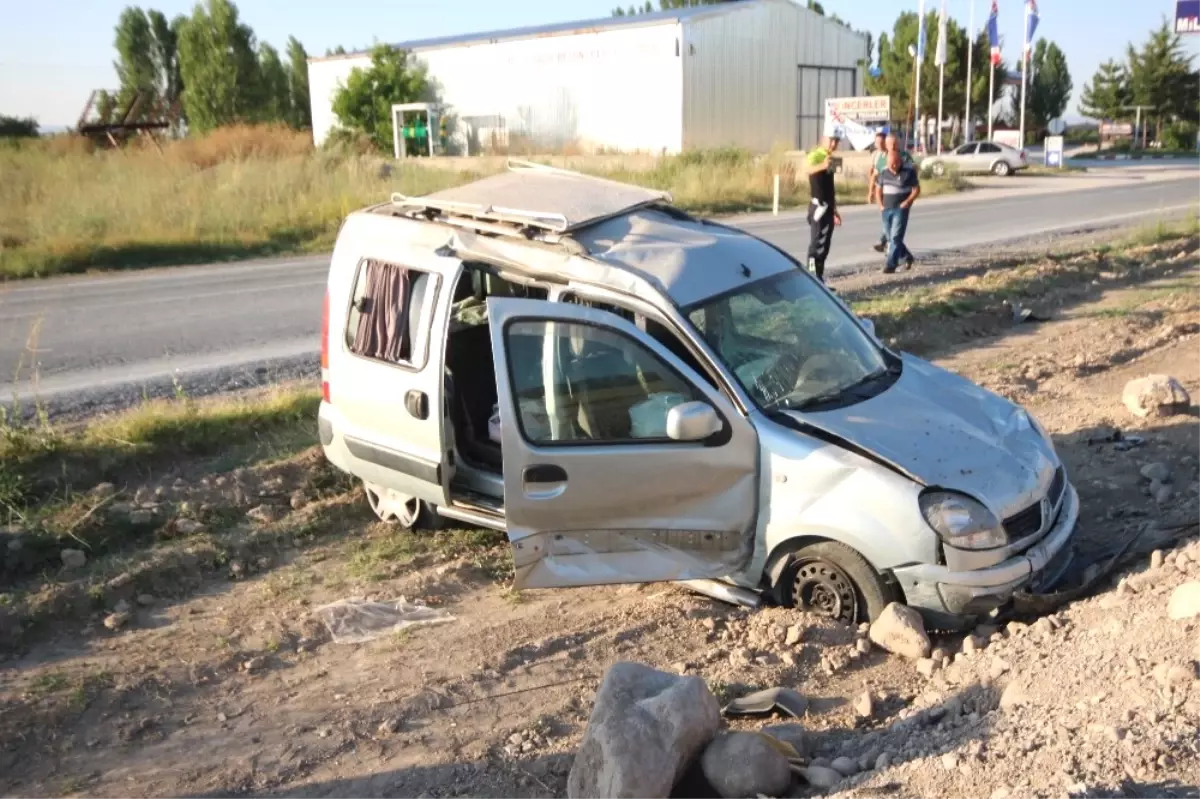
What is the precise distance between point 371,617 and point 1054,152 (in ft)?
157

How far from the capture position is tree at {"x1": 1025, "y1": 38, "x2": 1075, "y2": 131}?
255 feet

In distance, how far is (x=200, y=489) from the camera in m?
6.77

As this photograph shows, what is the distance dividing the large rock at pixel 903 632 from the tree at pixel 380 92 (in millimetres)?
51420

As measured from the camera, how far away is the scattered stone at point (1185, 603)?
13.0 feet

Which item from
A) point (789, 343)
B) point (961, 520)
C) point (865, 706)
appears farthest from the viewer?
point (789, 343)

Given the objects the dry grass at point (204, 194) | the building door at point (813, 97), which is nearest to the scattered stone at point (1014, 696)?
the dry grass at point (204, 194)

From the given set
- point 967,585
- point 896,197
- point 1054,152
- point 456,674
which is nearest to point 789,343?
point 967,585

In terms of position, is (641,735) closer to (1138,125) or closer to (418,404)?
(418,404)

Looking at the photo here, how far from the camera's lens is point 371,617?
5.34 m

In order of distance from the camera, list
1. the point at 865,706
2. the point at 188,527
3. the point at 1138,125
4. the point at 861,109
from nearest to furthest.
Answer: the point at 865,706 → the point at 188,527 → the point at 861,109 → the point at 1138,125

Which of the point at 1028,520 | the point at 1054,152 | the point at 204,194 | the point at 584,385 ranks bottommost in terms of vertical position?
the point at 1028,520

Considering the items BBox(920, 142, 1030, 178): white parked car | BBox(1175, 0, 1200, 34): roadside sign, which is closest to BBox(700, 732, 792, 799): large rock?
BBox(1175, 0, 1200, 34): roadside sign

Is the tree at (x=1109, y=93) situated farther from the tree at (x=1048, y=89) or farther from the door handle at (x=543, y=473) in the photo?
the door handle at (x=543, y=473)

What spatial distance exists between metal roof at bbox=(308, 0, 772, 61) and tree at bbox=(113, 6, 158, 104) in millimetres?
14220
